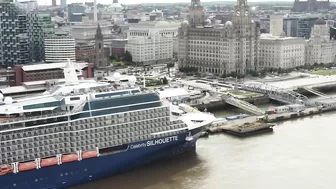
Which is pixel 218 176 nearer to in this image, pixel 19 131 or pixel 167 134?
pixel 167 134

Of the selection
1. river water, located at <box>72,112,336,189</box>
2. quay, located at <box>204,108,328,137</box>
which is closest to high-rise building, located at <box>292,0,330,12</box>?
quay, located at <box>204,108,328,137</box>

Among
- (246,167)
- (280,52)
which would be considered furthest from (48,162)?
(280,52)

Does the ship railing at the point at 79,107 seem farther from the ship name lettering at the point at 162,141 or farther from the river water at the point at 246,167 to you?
the ship name lettering at the point at 162,141

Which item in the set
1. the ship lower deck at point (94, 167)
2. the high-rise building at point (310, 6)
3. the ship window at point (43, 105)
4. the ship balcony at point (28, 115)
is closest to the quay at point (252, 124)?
the ship lower deck at point (94, 167)

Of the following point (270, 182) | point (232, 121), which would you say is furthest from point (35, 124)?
point (232, 121)

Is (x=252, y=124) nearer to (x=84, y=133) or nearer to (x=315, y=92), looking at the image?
(x=84, y=133)
